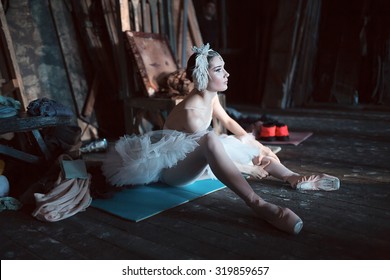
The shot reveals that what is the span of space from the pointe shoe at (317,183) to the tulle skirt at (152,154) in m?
0.37

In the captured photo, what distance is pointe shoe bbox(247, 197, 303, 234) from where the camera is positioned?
1.79 m

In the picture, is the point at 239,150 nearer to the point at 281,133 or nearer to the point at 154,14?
the point at 281,133

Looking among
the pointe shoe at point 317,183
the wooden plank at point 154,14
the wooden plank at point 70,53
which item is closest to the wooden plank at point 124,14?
the wooden plank at point 154,14

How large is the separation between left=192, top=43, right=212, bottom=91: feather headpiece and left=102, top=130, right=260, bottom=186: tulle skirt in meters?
0.31

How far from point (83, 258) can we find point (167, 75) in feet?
8.74

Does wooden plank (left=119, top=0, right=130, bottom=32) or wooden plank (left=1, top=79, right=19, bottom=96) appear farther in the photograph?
wooden plank (left=119, top=0, right=130, bottom=32)

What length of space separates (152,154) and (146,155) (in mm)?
38

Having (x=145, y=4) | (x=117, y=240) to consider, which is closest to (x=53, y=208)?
(x=117, y=240)

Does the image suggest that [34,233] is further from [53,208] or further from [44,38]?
[44,38]

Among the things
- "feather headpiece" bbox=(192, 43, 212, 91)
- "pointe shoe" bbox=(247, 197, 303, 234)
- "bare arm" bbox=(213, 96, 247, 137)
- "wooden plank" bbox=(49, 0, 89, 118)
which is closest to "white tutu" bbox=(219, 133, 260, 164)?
"bare arm" bbox=(213, 96, 247, 137)

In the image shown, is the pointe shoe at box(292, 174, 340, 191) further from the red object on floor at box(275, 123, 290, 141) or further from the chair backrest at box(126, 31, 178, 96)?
the chair backrest at box(126, 31, 178, 96)

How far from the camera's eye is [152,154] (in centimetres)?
231

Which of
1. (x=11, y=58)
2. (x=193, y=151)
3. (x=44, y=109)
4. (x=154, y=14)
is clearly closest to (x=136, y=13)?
(x=154, y=14)
